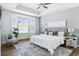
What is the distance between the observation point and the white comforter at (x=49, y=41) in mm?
1775

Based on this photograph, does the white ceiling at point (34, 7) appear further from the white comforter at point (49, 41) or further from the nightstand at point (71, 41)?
the nightstand at point (71, 41)

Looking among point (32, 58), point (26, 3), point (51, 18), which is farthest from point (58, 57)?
point (26, 3)

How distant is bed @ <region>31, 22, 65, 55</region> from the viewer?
5.83ft

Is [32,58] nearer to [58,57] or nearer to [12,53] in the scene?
[12,53]

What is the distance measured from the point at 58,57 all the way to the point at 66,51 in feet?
0.80

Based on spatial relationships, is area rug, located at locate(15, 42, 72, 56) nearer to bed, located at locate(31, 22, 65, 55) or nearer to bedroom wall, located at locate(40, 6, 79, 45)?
bed, located at locate(31, 22, 65, 55)

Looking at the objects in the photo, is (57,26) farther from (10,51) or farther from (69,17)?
(10,51)

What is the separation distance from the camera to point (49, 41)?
1.76 meters

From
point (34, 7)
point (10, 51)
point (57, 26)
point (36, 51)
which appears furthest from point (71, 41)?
point (10, 51)

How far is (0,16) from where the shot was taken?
67.2 inches

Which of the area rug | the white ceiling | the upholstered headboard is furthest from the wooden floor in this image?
the white ceiling

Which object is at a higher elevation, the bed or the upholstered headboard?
the upholstered headboard

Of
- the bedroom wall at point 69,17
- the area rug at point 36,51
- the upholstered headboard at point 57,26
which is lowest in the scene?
the area rug at point 36,51

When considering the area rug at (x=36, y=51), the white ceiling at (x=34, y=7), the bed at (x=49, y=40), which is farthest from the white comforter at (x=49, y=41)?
the white ceiling at (x=34, y=7)
